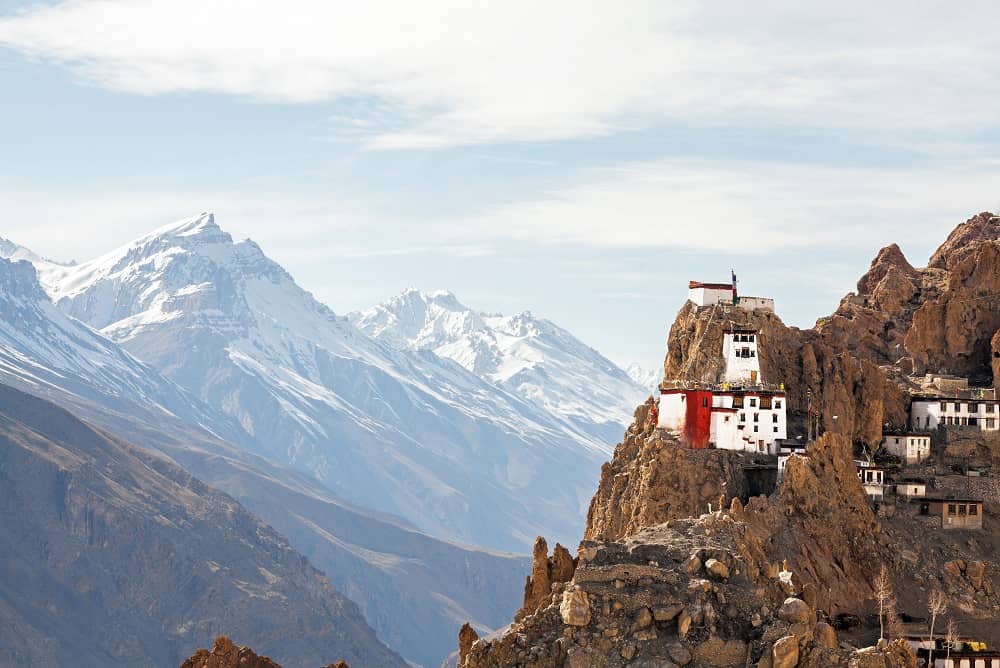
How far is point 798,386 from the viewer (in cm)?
16138

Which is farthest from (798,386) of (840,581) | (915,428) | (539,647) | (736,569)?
(539,647)

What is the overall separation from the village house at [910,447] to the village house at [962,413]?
3.02 metres

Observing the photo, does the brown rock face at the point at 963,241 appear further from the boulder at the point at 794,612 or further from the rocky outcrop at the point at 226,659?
the boulder at the point at 794,612

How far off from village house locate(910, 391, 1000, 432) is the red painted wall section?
22.4m

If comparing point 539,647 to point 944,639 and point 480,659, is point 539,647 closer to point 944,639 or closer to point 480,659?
point 480,659

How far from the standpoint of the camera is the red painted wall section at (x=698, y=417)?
153 metres

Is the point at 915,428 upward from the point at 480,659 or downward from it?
upward

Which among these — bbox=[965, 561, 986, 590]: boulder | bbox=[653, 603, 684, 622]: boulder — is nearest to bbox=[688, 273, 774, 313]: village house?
bbox=[965, 561, 986, 590]: boulder

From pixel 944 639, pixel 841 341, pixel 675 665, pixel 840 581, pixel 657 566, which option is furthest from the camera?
pixel 841 341

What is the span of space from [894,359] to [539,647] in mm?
84097

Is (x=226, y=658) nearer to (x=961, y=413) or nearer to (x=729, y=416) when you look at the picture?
(x=729, y=416)

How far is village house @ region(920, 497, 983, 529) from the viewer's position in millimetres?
149625

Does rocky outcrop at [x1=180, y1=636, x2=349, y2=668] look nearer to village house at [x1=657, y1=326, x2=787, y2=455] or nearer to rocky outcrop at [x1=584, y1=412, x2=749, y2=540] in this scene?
rocky outcrop at [x1=584, y1=412, x2=749, y2=540]

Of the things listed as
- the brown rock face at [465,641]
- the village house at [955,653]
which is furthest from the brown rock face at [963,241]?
the brown rock face at [465,641]
